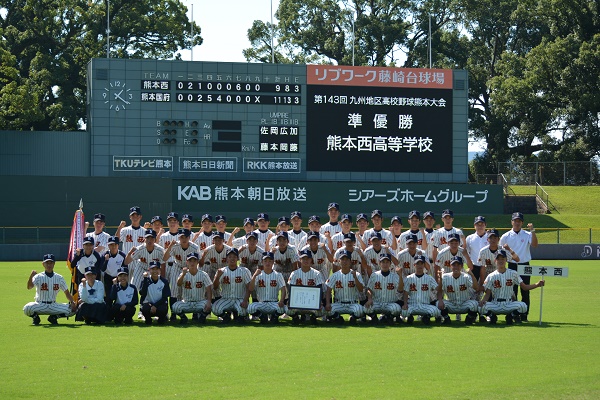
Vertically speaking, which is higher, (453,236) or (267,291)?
(453,236)

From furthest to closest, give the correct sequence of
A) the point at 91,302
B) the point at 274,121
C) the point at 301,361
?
the point at 274,121
the point at 91,302
the point at 301,361

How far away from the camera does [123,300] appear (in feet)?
46.7

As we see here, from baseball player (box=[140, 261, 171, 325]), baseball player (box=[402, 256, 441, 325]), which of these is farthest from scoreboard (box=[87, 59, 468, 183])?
baseball player (box=[402, 256, 441, 325])

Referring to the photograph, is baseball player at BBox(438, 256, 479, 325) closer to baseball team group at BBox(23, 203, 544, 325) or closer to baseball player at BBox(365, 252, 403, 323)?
baseball team group at BBox(23, 203, 544, 325)

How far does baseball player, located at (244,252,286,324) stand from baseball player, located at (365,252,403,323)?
140 centimetres

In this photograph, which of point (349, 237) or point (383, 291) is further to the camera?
point (349, 237)

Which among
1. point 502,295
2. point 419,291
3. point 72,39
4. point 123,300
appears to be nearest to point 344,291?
point 419,291

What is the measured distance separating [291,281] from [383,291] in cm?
148

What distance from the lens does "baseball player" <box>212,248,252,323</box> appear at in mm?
14523

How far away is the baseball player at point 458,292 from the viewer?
47.1 ft

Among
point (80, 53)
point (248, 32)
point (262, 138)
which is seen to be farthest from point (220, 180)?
point (248, 32)

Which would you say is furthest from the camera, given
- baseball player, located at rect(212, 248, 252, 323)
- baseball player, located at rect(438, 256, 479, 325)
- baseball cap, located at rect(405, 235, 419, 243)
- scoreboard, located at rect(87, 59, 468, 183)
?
scoreboard, located at rect(87, 59, 468, 183)

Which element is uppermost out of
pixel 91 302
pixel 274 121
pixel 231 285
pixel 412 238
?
pixel 274 121

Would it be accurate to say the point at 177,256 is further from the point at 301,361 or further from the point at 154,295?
the point at 301,361
